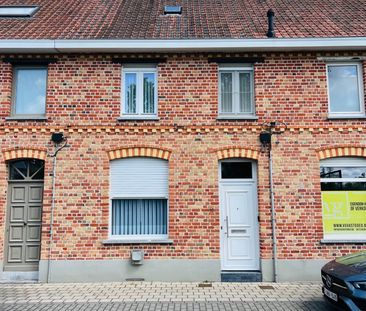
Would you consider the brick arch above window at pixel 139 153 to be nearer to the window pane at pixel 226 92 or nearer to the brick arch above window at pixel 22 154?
the brick arch above window at pixel 22 154

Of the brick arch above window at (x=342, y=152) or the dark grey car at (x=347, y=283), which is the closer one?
the dark grey car at (x=347, y=283)

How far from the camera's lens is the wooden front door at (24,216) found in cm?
887

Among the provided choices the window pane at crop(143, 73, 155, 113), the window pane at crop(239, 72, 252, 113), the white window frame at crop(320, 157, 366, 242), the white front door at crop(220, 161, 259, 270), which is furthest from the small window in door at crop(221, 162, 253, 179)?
the window pane at crop(143, 73, 155, 113)

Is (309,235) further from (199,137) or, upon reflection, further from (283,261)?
(199,137)

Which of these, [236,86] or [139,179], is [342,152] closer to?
[236,86]

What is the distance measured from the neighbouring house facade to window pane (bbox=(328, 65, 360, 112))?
29 millimetres

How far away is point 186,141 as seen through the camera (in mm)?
9031

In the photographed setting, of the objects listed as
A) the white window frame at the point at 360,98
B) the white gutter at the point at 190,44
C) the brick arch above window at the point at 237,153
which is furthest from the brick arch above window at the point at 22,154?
the white window frame at the point at 360,98

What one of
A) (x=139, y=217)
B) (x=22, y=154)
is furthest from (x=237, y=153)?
(x=22, y=154)

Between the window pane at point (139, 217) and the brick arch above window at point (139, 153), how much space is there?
1133 mm

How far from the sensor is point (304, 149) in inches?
352

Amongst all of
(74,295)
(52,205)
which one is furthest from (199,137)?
(74,295)

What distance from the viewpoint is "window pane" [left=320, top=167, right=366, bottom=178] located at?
29.4ft

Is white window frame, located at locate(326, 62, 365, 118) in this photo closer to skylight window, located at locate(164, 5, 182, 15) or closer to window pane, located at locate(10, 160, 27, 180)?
skylight window, located at locate(164, 5, 182, 15)
